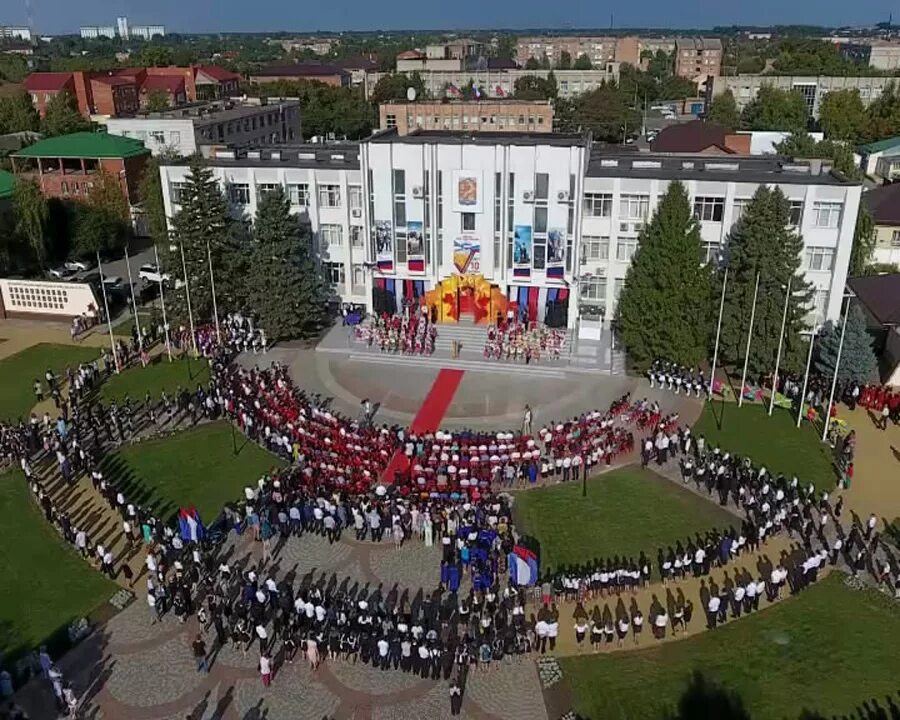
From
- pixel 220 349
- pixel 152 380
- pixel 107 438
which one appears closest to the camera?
pixel 107 438

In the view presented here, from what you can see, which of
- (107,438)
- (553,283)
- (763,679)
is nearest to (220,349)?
(107,438)

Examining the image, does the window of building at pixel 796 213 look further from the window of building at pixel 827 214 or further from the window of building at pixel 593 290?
the window of building at pixel 593 290

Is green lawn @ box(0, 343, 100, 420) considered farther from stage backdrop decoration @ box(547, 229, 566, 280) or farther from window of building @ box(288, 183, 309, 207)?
stage backdrop decoration @ box(547, 229, 566, 280)

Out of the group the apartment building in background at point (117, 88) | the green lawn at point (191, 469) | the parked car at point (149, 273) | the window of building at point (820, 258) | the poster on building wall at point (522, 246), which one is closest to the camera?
the green lawn at point (191, 469)

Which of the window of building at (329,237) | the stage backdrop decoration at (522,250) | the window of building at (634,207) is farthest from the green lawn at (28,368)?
the window of building at (634,207)

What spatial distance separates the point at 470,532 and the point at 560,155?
21.1 metres

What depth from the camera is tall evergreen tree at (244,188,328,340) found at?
3853 cm

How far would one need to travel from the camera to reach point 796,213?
3666 cm

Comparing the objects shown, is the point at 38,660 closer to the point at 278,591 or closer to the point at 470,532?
the point at 278,591

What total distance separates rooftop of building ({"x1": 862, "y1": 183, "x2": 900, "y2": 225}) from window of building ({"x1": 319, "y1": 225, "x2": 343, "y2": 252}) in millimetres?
33674

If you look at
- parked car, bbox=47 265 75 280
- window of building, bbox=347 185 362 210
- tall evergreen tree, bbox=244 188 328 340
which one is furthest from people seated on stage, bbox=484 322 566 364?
parked car, bbox=47 265 75 280

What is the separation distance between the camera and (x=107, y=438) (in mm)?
31000

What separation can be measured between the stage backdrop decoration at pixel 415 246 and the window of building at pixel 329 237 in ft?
15.2

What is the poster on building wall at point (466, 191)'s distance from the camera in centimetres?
3866
